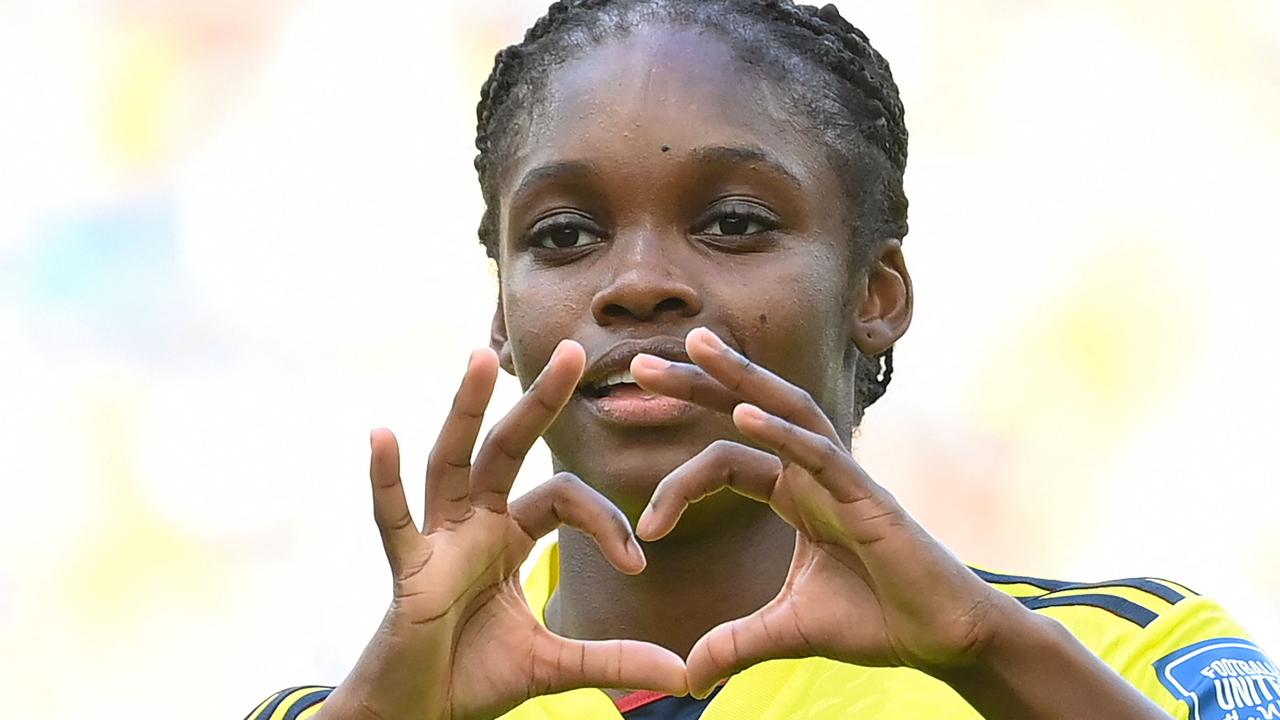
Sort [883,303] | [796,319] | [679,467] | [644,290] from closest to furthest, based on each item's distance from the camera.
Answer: [679,467] → [644,290] → [796,319] → [883,303]

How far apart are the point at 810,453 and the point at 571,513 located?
1.16ft

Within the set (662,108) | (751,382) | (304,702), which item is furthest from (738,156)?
(304,702)

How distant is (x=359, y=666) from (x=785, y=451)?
0.62 m

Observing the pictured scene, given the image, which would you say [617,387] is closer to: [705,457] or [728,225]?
[728,225]

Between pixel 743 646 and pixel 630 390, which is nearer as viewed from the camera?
pixel 743 646

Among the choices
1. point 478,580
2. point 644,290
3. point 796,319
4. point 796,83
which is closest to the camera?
point 478,580

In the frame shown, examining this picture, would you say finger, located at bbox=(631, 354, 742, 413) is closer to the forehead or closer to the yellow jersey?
the yellow jersey

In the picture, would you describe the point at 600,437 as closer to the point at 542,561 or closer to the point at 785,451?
the point at 542,561

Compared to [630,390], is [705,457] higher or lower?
lower

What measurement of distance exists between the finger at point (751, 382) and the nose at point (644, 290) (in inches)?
24.3

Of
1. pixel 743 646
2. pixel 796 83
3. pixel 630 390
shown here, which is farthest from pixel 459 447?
pixel 796 83

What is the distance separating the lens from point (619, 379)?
10.1 feet

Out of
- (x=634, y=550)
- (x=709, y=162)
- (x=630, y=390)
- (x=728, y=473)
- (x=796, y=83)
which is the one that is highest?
(x=796, y=83)

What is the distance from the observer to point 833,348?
10.8 feet
